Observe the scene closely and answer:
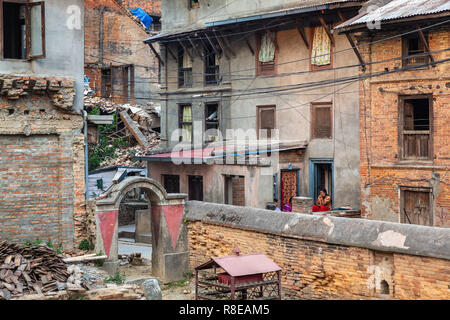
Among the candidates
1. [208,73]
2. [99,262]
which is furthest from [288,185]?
[99,262]

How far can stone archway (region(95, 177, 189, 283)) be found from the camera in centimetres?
1666

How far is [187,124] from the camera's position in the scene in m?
29.2

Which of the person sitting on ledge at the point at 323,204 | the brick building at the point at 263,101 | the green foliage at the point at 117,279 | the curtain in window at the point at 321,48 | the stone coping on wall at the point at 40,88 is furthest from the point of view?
the curtain in window at the point at 321,48

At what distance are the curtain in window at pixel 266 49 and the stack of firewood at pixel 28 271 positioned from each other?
567 inches

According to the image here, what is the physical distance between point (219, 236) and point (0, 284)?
21.4 ft

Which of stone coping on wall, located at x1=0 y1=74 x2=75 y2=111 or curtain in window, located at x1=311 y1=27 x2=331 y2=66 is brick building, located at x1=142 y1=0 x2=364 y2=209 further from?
stone coping on wall, located at x1=0 y1=74 x2=75 y2=111

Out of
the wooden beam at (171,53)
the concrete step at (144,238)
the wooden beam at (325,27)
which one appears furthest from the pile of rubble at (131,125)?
the wooden beam at (325,27)

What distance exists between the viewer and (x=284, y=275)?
1460 cm

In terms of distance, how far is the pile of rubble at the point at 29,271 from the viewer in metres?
11.9

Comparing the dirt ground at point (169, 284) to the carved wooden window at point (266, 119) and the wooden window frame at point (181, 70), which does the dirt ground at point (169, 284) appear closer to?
the carved wooden window at point (266, 119)

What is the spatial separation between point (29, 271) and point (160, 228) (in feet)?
17.9

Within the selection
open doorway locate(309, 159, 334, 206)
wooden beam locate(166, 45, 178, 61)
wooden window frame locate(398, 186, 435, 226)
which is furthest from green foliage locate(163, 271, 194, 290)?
wooden beam locate(166, 45, 178, 61)

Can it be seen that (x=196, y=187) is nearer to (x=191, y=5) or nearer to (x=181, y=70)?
(x=181, y=70)

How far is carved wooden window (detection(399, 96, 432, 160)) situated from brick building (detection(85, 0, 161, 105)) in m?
22.7
